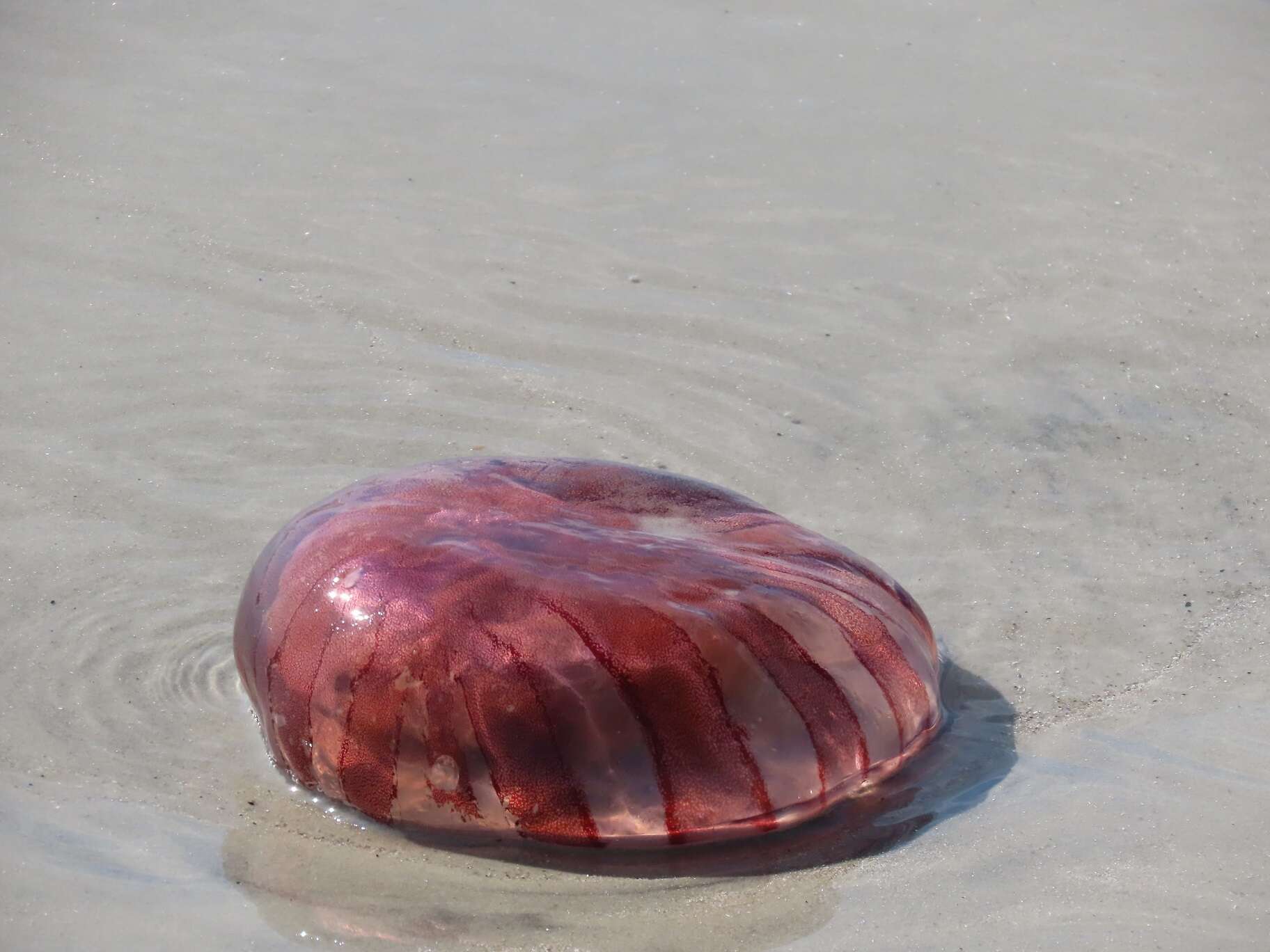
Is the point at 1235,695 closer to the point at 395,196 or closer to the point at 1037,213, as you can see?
the point at 1037,213

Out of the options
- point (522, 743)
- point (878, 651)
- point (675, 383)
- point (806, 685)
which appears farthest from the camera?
point (675, 383)

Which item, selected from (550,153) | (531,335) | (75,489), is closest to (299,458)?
(75,489)

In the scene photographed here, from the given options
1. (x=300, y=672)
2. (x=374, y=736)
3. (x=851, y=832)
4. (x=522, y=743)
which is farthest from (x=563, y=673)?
(x=851, y=832)

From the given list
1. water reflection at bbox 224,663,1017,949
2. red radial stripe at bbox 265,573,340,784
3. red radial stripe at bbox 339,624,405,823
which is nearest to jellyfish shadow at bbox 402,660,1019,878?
water reflection at bbox 224,663,1017,949

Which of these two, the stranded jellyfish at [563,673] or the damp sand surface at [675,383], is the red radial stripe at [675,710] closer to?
the stranded jellyfish at [563,673]

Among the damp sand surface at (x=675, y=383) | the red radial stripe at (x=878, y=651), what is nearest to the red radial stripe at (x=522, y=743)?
the damp sand surface at (x=675, y=383)

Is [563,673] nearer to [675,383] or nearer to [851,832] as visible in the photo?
[851,832]
